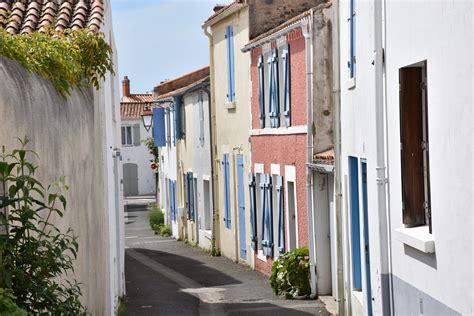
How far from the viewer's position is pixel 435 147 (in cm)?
831

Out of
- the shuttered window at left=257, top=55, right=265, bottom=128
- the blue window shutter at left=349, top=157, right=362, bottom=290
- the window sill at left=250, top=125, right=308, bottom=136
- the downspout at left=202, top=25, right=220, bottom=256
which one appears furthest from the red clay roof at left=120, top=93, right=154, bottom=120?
the blue window shutter at left=349, top=157, right=362, bottom=290

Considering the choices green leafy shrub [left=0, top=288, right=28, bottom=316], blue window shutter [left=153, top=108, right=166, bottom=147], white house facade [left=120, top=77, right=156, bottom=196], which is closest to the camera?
green leafy shrub [left=0, top=288, right=28, bottom=316]

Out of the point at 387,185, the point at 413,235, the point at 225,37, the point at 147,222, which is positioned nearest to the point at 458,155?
the point at 413,235

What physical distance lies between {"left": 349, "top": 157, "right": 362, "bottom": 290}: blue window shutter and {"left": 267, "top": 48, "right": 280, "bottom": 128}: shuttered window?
7276mm

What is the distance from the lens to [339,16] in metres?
14.4

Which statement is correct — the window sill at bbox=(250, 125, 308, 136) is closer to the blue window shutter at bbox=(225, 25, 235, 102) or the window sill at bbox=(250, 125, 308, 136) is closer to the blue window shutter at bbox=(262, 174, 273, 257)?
the blue window shutter at bbox=(262, 174, 273, 257)

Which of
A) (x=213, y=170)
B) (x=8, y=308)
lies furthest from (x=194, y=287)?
(x=8, y=308)

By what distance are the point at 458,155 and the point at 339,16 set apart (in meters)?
7.12

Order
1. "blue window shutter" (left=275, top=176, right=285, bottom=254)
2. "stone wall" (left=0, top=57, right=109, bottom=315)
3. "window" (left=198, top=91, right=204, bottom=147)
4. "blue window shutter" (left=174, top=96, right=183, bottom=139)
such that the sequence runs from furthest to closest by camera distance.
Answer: "blue window shutter" (left=174, top=96, right=183, bottom=139) → "window" (left=198, top=91, right=204, bottom=147) → "blue window shutter" (left=275, top=176, right=285, bottom=254) → "stone wall" (left=0, top=57, right=109, bottom=315)

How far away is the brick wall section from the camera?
23953mm

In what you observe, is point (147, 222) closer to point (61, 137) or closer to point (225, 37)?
point (225, 37)

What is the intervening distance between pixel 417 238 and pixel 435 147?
0.85 metres

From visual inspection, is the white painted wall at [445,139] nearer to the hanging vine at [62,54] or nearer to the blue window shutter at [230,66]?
the hanging vine at [62,54]

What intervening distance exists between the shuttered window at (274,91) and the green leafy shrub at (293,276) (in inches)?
129
